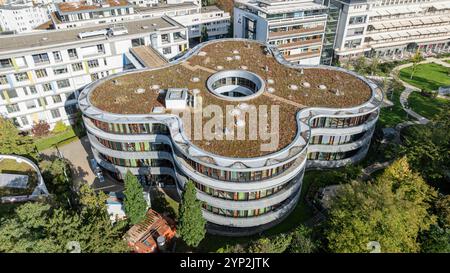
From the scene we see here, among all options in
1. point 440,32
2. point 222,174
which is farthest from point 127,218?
Answer: point 440,32

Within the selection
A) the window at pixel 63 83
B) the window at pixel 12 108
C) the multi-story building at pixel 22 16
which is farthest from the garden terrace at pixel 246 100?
the multi-story building at pixel 22 16

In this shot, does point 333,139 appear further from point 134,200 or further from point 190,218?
point 134,200

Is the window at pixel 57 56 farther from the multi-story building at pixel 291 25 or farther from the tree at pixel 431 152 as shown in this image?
the tree at pixel 431 152

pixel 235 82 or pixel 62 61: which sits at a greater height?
pixel 62 61

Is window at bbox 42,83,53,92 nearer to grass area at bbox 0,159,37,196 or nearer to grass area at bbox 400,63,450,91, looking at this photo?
grass area at bbox 0,159,37,196

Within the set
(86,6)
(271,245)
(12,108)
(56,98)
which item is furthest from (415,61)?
(12,108)

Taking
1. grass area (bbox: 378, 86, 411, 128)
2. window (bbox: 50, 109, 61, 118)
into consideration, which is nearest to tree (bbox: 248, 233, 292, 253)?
grass area (bbox: 378, 86, 411, 128)
